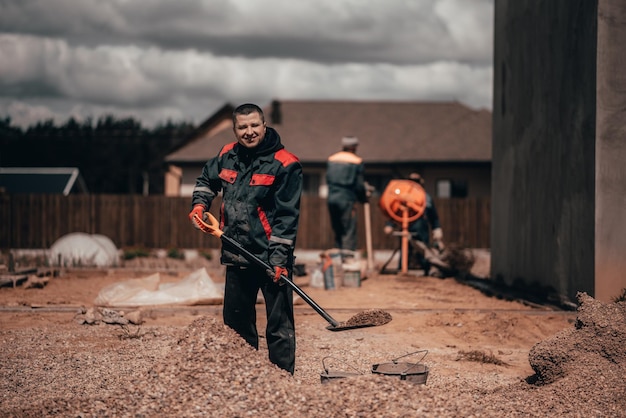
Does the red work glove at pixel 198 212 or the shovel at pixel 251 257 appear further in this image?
the red work glove at pixel 198 212

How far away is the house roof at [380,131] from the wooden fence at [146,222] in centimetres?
581

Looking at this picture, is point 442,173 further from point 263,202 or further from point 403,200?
point 263,202

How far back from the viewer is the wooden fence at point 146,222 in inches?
1042

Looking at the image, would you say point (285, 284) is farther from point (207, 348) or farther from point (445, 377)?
point (445, 377)

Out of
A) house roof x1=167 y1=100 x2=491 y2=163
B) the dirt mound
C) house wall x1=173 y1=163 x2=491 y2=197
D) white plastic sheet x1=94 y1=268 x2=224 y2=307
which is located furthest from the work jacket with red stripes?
house wall x1=173 y1=163 x2=491 y2=197

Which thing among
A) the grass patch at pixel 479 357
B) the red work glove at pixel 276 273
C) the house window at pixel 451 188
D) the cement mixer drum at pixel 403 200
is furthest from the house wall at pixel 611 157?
the house window at pixel 451 188

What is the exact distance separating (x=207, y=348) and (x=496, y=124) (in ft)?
33.5

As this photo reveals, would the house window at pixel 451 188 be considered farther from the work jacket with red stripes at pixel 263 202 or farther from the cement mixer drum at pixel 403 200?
the work jacket with red stripes at pixel 263 202

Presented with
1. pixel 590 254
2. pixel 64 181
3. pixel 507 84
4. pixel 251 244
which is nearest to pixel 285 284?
pixel 251 244

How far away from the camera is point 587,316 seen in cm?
654

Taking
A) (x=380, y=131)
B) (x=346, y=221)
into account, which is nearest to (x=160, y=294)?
(x=346, y=221)

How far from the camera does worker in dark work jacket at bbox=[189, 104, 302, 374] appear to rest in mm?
6191

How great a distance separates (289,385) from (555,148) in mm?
7134

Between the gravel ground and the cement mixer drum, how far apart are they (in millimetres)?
8117
